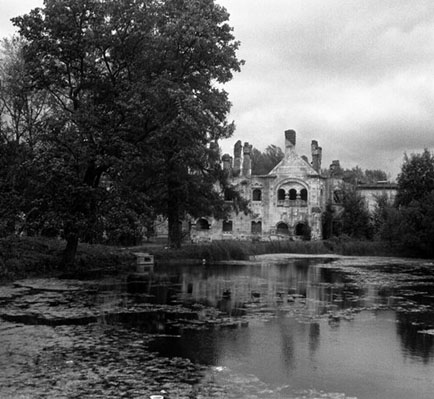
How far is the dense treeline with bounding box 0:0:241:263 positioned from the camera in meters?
23.3

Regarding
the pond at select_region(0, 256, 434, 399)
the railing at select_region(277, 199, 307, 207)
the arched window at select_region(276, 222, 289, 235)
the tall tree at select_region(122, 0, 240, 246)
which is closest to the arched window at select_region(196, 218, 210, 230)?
the arched window at select_region(276, 222, 289, 235)

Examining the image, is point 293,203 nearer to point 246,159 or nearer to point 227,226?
point 246,159

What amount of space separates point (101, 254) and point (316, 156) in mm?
38742

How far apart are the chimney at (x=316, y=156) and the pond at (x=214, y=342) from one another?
141 feet

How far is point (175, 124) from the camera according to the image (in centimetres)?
2414

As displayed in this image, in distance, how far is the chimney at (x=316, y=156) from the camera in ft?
204

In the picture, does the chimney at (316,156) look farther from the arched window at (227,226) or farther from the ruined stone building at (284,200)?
the arched window at (227,226)

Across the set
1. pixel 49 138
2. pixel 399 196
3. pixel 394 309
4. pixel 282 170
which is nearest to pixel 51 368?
pixel 394 309

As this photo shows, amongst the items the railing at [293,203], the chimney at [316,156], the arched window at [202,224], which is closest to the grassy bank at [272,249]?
the railing at [293,203]

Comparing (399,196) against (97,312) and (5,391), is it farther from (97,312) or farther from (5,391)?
(5,391)

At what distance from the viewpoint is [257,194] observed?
207 feet

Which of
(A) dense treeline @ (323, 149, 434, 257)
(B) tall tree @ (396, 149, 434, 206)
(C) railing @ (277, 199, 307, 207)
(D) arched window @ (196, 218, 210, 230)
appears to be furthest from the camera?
(D) arched window @ (196, 218, 210, 230)

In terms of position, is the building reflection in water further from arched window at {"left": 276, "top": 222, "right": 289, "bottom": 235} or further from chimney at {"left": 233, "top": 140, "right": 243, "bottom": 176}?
chimney at {"left": 233, "top": 140, "right": 243, "bottom": 176}

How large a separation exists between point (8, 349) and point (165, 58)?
18779mm
